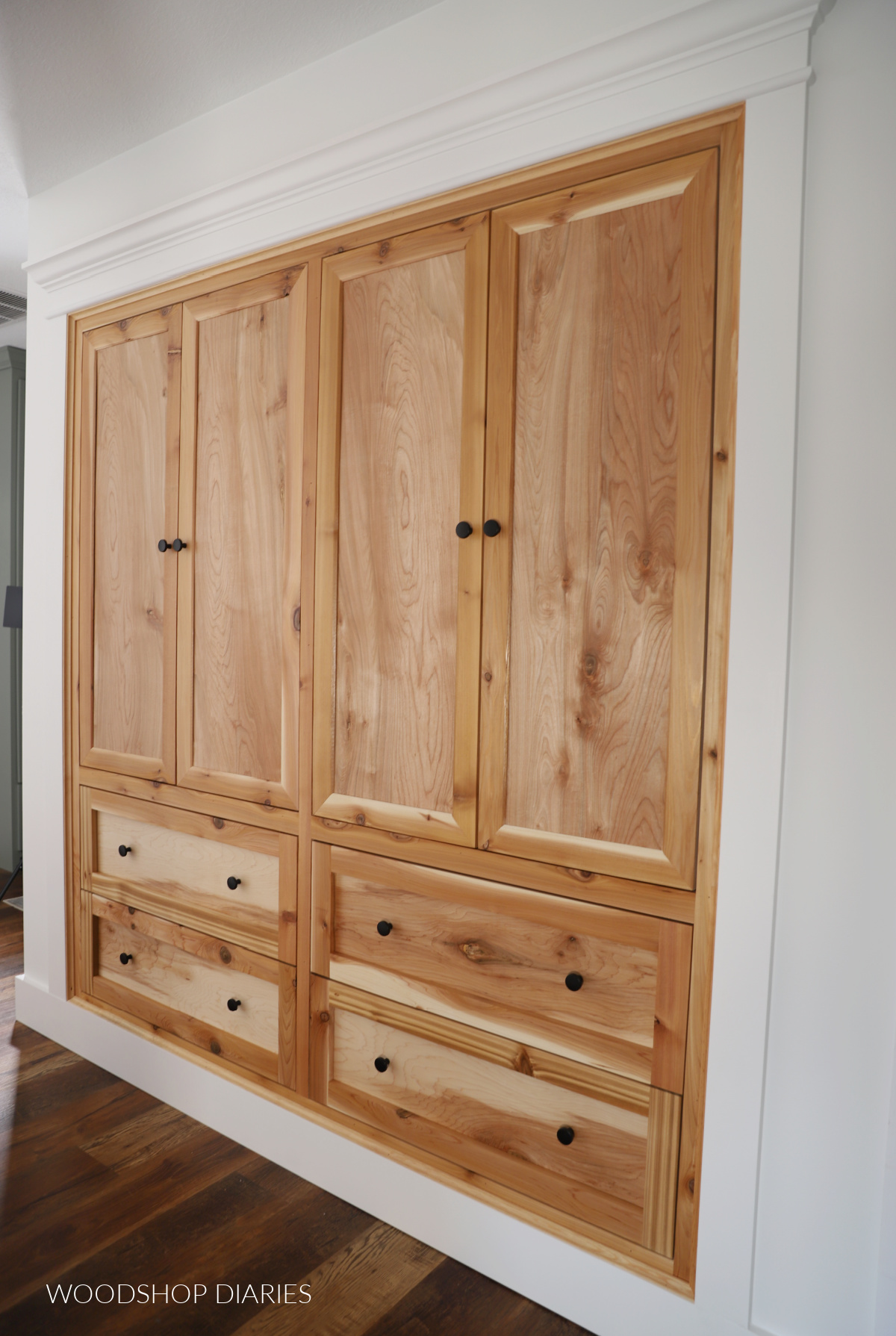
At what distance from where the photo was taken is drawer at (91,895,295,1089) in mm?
1899

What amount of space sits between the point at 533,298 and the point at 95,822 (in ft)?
6.10

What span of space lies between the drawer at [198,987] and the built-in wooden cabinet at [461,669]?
0.04 ft

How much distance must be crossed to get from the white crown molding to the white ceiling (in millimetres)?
208

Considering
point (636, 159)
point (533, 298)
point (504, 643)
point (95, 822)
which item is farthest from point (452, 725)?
point (95, 822)

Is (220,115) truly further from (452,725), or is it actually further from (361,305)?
(452,725)

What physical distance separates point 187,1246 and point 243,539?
150cm

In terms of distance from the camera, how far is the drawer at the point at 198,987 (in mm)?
1899

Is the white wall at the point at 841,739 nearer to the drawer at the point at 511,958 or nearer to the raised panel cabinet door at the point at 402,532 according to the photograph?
the drawer at the point at 511,958

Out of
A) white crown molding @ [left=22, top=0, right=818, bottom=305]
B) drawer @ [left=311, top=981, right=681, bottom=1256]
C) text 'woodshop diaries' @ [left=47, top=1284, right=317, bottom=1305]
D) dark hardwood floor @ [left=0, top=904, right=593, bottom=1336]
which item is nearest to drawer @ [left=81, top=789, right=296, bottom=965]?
drawer @ [left=311, top=981, right=681, bottom=1256]

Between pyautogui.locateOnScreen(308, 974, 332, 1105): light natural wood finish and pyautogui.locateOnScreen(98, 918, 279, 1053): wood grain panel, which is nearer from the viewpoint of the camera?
pyautogui.locateOnScreen(308, 974, 332, 1105): light natural wood finish

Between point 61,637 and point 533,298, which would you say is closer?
point 533,298

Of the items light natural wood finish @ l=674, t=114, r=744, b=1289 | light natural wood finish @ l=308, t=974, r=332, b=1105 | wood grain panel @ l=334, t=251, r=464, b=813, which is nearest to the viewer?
light natural wood finish @ l=674, t=114, r=744, b=1289

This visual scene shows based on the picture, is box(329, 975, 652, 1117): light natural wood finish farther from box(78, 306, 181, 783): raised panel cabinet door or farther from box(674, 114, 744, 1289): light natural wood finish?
box(78, 306, 181, 783): raised panel cabinet door

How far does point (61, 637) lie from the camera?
2.37 m
